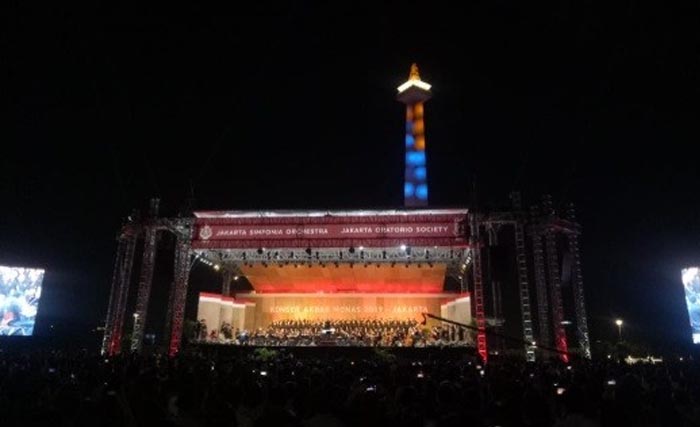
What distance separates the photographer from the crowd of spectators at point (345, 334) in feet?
82.7

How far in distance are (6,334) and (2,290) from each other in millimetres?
2823

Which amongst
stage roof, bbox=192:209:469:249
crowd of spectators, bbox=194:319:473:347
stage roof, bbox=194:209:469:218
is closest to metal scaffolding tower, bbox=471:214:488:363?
stage roof, bbox=192:209:469:249

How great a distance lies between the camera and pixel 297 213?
23250mm

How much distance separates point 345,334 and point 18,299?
21.7 meters

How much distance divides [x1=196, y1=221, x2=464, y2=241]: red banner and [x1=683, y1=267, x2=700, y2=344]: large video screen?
17454 mm

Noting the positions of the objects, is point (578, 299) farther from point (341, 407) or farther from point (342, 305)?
point (341, 407)

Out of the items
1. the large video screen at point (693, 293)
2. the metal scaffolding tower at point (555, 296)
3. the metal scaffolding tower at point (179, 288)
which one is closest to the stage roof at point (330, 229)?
the metal scaffolding tower at point (179, 288)

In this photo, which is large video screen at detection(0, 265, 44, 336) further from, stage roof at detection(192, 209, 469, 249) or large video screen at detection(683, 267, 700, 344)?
large video screen at detection(683, 267, 700, 344)

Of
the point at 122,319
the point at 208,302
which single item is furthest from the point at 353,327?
the point at 122,319

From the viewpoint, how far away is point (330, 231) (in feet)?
76.2

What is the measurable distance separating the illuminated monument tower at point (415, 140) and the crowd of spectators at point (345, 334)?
411 inches

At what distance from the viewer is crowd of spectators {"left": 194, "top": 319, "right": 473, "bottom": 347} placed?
25203mm

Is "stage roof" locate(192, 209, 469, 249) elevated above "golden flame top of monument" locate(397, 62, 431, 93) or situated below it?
below

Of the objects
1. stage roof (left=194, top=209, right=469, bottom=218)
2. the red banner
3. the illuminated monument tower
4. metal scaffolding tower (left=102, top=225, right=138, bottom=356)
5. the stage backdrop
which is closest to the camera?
stage roof (left=194, top=209, right=469, bottom=218)
